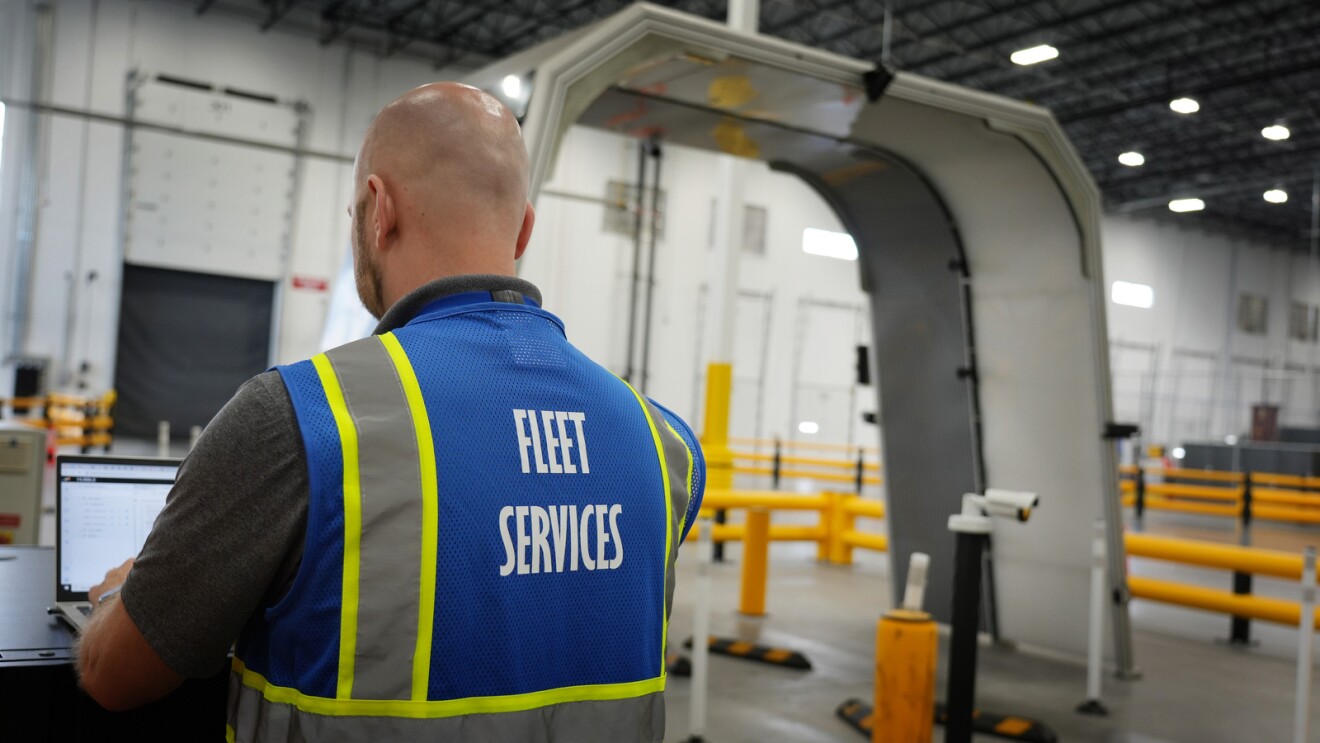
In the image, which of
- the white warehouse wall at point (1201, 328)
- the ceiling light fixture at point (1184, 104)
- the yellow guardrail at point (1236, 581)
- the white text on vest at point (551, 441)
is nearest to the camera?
the white text on vest at point (551, 441)

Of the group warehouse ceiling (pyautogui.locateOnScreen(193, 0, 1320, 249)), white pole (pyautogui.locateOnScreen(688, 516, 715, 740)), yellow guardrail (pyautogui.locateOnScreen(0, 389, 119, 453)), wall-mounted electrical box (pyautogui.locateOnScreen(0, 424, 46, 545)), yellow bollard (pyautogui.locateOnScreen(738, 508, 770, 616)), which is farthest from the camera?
warehouse ceiling (pyautogui.locateOnScreen(193, 0, 1320, 249))

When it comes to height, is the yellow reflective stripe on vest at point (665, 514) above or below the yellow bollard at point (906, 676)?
above

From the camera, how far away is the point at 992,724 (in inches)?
212

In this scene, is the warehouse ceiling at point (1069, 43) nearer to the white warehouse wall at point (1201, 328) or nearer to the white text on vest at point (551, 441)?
the white warehouse wall at point (1201, 328)

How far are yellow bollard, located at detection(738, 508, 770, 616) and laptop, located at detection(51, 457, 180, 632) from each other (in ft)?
20.1

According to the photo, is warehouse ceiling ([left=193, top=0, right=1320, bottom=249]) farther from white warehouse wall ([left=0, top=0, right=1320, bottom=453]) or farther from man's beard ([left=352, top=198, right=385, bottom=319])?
man's beard ([left=352, top=198, right=385, bottom=319])

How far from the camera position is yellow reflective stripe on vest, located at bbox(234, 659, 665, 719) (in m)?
1.26

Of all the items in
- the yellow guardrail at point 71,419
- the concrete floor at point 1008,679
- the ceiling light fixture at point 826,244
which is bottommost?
the concrete floor at point 1008,679

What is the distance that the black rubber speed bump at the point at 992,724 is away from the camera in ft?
17.2

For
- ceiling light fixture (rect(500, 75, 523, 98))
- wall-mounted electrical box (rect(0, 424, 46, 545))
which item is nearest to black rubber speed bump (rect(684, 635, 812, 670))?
ceiling light fixture (rect(500, 75, 523, 98))

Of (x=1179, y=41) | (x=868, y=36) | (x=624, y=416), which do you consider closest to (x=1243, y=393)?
(x=1179, y=41)

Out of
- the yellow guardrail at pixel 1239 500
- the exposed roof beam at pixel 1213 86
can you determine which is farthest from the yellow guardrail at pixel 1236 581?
the exposed roof beam at pixel 1213 86

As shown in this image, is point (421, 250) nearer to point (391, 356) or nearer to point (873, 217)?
point (391, 356)

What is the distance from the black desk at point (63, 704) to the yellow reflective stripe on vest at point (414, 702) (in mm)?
642
